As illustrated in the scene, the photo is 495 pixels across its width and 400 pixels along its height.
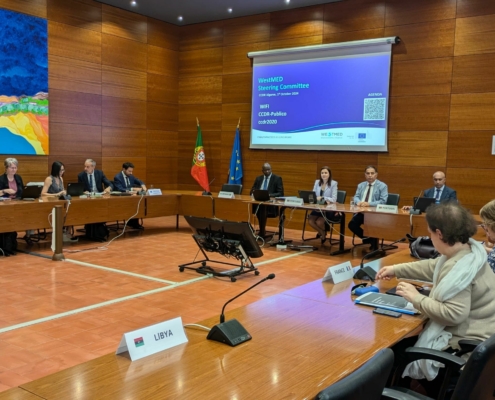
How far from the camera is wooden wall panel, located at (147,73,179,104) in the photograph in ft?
32.8

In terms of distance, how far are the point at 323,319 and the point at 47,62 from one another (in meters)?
7.69

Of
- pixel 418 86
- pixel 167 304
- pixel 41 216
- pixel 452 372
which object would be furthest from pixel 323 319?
pixel 418 86

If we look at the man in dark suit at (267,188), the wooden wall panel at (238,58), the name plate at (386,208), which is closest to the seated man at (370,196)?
the name plate at (386,208)

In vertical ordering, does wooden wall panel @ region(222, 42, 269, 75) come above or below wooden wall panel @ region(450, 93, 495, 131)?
above

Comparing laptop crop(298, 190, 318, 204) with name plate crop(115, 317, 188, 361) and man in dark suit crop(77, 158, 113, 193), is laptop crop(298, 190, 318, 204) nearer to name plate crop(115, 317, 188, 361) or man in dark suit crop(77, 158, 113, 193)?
man in dark suit crop(77, 158, 113, 193)

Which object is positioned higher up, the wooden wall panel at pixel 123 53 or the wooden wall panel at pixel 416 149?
the wooden wall panel at pixel 123 53

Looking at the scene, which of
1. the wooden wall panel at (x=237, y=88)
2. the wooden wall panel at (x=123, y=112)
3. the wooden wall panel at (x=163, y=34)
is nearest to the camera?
the wooden wall panel at (x=123, y=112)

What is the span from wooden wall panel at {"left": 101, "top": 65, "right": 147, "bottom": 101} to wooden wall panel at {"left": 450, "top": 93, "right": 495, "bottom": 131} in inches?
227

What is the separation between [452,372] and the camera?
1850mm

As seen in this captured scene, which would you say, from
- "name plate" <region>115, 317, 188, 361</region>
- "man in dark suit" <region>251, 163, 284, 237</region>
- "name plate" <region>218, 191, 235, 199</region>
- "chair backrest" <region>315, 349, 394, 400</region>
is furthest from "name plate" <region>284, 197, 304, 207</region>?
"chair backrest" <region>315, 349, 394, 400</region>

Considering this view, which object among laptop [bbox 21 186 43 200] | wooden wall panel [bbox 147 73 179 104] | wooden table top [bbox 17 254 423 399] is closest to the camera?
wooden table top [bbox 17 254 423 399]

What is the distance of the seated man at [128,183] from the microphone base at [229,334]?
628 centimetres

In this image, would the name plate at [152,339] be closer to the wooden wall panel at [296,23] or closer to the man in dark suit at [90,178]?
the man in dark suit at [90,178]

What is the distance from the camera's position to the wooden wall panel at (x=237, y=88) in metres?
9.53
